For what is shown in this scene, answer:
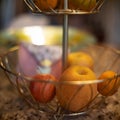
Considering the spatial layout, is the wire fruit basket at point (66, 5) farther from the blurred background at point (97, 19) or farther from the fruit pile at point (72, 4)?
the blurred background at point (97, 19)

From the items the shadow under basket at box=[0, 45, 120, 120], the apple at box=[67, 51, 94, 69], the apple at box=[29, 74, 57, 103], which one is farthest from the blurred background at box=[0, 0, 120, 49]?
the apple at box=[29, 74, 57, 103]

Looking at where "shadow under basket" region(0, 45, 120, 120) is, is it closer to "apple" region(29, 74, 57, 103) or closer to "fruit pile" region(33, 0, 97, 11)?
"apple" region(29, 74, 57, 103)

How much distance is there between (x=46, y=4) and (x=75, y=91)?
0.15 meters

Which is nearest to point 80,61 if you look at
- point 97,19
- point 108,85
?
point 108,85

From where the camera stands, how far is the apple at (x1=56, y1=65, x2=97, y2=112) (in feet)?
1.40

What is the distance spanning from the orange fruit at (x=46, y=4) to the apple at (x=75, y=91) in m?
0.11

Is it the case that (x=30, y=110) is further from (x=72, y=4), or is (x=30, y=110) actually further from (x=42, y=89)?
(x=72, y=4)

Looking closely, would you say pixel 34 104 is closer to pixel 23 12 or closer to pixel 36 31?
pixel 36 31

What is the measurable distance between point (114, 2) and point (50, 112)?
78.6 inches

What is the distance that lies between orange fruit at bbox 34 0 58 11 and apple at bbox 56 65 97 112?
112 millimetres

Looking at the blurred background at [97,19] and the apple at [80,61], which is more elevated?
the apple at [80,61]

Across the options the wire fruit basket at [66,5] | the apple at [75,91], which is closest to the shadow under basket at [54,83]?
the apple at [75,91]

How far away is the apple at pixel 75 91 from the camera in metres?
0.43

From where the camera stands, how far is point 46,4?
46cm
